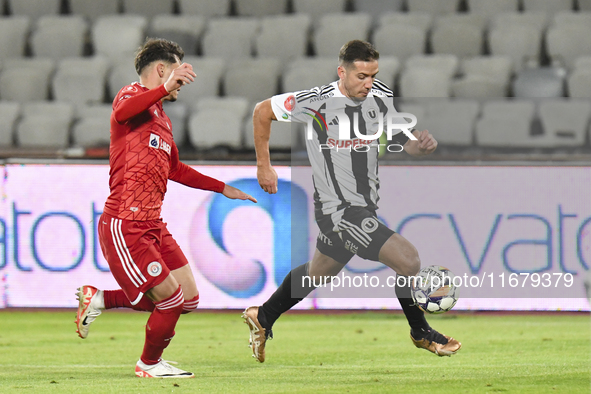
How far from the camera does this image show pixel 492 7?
9266 millimetres

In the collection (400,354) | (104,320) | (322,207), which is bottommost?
(104,320)

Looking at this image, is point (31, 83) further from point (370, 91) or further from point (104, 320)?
point (370, 91)

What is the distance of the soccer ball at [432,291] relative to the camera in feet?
14.2

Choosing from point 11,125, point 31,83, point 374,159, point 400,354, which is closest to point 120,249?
point 374,159

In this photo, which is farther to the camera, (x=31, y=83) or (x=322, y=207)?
(x=31, y=83)

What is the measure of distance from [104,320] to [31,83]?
3309mm

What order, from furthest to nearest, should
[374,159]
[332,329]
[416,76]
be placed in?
[416,76] < [332,329] < [374,159]

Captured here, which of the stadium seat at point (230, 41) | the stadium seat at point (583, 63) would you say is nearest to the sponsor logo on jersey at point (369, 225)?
the stadium seat at point (583, 63)

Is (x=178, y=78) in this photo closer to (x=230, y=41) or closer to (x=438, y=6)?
(x=230, y=41)

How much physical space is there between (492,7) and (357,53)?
5.52 m

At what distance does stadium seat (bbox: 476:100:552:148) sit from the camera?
24.2 feet

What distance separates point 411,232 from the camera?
6.75 m

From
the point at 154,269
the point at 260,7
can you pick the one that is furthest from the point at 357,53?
the point at 260,7

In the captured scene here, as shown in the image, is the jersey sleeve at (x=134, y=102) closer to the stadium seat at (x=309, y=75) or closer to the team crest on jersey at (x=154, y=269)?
the team crest on jersey at (x=154, y=269)
